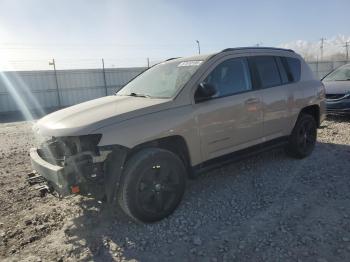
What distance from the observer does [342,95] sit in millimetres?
9320

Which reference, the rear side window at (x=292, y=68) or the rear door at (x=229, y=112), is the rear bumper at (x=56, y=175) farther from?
the rear side window at (x=292, y=68)

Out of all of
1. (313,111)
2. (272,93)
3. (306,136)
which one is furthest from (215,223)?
(313,111)

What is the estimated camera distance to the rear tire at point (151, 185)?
12.5ft

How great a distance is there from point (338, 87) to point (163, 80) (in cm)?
662

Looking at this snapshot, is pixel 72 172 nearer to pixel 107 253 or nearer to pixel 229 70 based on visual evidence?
pixel 107 253

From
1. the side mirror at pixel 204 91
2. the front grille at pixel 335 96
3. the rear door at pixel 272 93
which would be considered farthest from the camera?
the front grille at pixel 335 96

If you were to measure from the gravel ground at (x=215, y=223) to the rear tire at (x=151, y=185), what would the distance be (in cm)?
16

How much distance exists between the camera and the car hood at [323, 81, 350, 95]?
937 cm

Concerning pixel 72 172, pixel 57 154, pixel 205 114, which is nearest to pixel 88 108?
pixel 57 154

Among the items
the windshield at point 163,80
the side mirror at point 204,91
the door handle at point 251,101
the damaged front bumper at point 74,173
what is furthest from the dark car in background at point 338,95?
the damaged front bumper at point 74,173

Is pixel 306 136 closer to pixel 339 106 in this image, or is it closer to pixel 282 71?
pixel 282 71

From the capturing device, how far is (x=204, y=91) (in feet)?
14.2

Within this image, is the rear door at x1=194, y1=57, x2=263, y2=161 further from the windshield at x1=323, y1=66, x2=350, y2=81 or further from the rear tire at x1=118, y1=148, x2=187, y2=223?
the windshield at x1=323, y1=66, x2=350, y2=81

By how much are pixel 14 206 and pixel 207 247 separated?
9.35 ft
